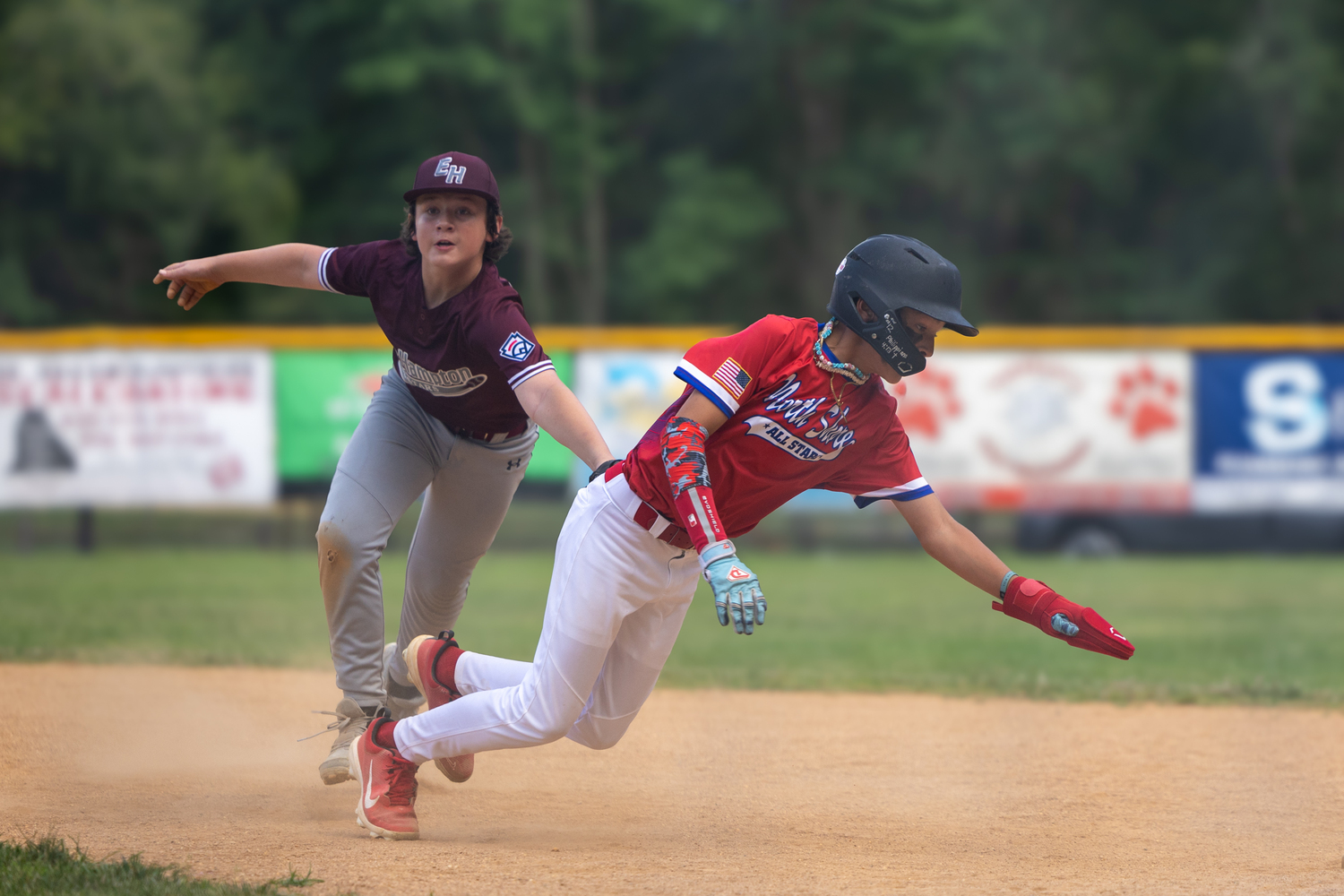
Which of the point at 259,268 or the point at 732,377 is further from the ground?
the point at 259,268

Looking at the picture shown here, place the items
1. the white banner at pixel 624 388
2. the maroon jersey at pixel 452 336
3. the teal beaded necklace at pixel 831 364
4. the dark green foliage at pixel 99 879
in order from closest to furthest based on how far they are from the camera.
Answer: the dark green foliage at pixel 99 879 → the teal beaded necklace at pixel 831 364 → the maroon jersey at pixel 452 336 → the white banner at pixel 624 388

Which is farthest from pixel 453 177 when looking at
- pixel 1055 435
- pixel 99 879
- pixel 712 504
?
pixel 1055 435

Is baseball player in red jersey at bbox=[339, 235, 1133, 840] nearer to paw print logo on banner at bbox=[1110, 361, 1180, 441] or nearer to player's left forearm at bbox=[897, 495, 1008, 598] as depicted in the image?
player's left forearm at bbox=[897, 495, 1008, 598]

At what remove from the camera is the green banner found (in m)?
14.3

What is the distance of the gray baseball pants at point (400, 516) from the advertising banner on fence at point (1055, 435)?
1011cm

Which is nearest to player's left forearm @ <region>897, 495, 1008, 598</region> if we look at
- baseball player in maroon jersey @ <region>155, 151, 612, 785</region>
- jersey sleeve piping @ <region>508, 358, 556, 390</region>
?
baseball player in maroon jersey @ <region>155, 151, 612, 785</region>

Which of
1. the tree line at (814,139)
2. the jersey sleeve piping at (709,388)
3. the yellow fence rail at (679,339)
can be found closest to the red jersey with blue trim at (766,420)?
the jersey sleeve piping at (709,388)

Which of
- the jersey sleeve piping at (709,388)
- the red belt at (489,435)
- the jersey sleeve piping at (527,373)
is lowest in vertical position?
the red belt at (489,435)

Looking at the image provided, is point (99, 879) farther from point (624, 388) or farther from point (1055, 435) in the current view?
point (1055, 435)

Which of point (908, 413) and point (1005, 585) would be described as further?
point (908, 413)

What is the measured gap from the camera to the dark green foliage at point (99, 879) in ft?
11.8

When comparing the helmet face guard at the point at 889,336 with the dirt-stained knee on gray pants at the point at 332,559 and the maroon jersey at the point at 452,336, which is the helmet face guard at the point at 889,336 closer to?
the maroon jersey at the point at 452,336

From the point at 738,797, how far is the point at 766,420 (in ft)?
5.89

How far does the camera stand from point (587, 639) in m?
4.08
